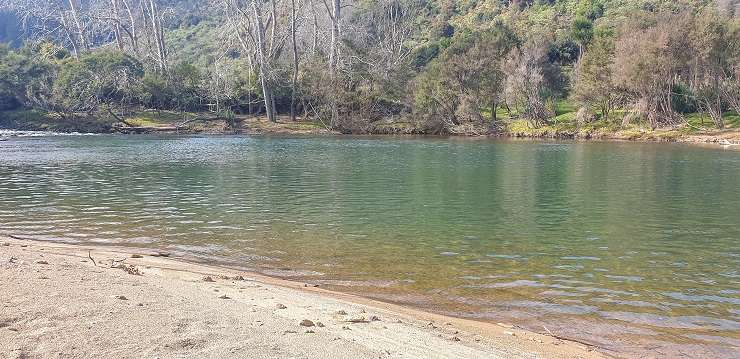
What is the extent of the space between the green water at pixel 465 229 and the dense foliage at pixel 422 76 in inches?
1005

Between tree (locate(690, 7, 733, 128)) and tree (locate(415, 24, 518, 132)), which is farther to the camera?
tree (locate(415, 24, 518, 132))

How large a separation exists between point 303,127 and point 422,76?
53.1 ft

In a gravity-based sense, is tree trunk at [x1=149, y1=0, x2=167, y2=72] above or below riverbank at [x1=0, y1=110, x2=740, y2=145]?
above

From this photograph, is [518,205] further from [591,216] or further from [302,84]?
[302,84]

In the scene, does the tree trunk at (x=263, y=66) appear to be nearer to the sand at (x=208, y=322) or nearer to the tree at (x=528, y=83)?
the tree at (x=528, y=83)

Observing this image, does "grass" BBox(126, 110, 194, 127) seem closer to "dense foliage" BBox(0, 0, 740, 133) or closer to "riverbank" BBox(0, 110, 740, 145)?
"riverbank" BBox(0, 110, 740, 145)

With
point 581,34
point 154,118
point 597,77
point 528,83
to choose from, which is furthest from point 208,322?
point 581,34

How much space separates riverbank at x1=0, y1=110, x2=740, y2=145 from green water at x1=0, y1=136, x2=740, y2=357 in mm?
25924

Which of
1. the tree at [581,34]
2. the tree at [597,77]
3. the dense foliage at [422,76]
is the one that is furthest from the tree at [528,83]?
the tree at [581,34]

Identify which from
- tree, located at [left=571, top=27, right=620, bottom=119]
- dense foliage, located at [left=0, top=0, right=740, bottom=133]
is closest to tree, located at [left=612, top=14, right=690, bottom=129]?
dense foliage, located at [left=0, top=0, right=740, bottom=133]

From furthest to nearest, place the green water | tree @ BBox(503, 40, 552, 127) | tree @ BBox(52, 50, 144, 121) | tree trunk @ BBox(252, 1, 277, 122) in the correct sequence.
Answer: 1. tree @ BBox(52, 50, 144, 121)
2. tree trunk @ BBox(252, 1, 277, 122)
3. tree @ BBox(503, 40, 552, 127)
4. the green water

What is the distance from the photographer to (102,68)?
75.7 meters

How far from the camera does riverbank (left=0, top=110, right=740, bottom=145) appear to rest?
59.1m

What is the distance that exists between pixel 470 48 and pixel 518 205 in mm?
51043
